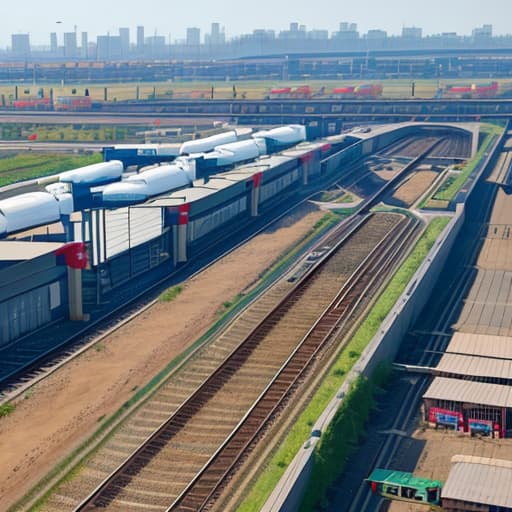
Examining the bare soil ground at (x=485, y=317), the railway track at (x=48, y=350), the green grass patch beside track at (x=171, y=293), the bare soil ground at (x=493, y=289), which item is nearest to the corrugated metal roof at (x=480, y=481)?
the bare soil ground at (x=485, y=317)

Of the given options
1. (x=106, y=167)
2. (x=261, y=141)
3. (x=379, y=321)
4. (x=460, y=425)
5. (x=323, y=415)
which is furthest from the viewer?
(x=261, y=141)

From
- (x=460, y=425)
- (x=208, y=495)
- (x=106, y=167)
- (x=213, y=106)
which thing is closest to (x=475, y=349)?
(x=460, y=425)

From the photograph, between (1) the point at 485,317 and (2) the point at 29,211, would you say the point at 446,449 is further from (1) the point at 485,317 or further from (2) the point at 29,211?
(2) the point at 29,211

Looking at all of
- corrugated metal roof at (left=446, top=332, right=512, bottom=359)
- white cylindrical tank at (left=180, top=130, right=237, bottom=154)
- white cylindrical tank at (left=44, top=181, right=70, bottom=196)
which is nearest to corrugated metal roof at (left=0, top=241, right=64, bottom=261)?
white cylindrical tank at (left=44, top=181, right=70, bottom=196)

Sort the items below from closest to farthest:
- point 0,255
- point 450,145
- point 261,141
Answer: point 0,255 → point 261,141 → point 450,145

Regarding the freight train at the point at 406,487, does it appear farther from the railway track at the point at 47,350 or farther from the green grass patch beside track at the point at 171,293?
the green grass patch beside track at the point at 171,293

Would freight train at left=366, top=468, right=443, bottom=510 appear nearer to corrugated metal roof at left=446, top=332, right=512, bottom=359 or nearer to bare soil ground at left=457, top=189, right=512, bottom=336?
corrugated metal roof at left=446, top=332, right=512, bottom=359

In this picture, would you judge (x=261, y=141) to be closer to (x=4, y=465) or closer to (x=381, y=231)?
(x=381, y=231)
